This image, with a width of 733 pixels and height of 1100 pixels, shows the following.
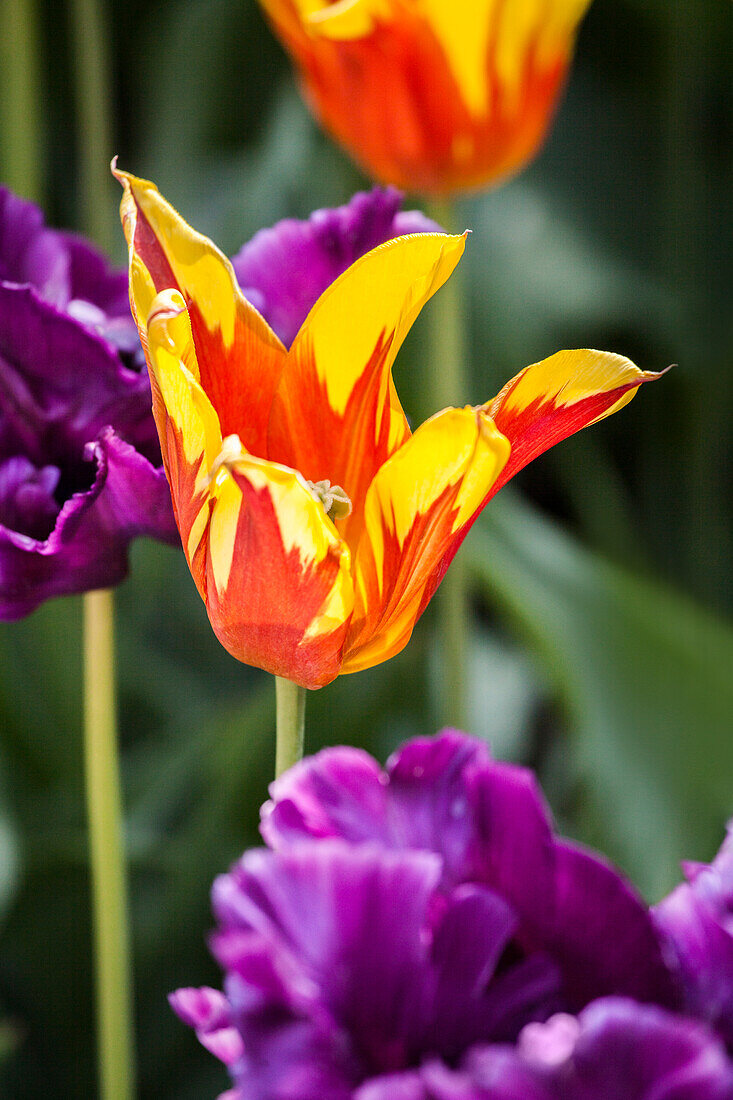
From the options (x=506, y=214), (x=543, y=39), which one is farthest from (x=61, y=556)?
(x=506, y=214)

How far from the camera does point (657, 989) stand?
147 millimetres

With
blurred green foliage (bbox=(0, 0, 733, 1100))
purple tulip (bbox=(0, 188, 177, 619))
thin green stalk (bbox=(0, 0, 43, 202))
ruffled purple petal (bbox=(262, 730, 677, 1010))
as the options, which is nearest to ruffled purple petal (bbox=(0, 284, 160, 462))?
purple tulip (bbox=(0, 188, 177, 619))

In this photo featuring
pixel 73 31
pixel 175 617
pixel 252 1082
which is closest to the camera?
pixel 252 1082

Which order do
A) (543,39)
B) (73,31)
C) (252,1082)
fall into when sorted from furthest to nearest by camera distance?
(73,31) < (543,39) < (252,1082)

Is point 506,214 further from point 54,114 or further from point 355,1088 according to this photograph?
point 355,1088

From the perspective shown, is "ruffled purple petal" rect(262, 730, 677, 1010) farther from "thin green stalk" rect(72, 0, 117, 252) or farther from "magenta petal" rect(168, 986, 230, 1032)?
"thin green stalk" rect(72, 0, 117, 252)

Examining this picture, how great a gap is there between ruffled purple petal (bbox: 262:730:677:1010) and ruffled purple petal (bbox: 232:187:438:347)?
12cm

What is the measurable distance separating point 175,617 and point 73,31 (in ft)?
1.29

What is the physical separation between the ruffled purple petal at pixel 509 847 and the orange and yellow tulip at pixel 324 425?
0.13ft

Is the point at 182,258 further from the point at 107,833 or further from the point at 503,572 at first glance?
the point at 503,572

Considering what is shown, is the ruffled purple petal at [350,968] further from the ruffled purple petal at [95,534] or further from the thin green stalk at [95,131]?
the thin green stalk at [95,131]

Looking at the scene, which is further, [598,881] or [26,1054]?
[26,1054]

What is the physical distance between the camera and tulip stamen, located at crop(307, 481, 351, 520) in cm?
21

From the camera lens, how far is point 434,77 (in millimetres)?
428
